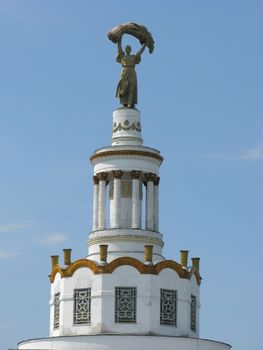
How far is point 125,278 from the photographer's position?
187ft

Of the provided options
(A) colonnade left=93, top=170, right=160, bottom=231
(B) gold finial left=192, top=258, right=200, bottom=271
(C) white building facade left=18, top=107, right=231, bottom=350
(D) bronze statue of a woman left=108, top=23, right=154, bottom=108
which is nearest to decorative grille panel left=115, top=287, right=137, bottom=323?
(C) white building facade left=18, top=107, right=231, bottom=350

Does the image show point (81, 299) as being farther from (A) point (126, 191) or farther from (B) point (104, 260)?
(A) point (126, 191)

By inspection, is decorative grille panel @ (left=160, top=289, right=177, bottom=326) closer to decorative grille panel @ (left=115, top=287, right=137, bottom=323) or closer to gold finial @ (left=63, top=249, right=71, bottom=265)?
decorative grille panel @ (left=115, top=287, right=137, bottom=323)

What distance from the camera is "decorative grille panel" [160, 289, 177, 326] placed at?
57125mm

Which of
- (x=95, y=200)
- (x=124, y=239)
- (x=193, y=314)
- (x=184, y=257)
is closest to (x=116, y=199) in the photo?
(x=95, y=200)

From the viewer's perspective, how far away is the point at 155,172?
60719 mm

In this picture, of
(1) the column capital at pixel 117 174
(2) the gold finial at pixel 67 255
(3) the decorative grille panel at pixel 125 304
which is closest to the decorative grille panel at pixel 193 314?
(3) the decorative grille panel at pixel 125 304

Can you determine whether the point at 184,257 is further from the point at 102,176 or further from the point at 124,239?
the point at 102,176

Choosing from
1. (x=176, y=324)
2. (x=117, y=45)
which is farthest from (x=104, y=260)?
(x=117, y=45)

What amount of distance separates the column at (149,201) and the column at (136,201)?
497 mm

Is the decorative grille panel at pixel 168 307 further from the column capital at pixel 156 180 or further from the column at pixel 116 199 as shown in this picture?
the column capital at pixel 156 180

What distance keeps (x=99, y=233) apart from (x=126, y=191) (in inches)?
106

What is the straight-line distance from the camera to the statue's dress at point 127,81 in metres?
61.9

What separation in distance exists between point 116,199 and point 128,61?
7.85m
